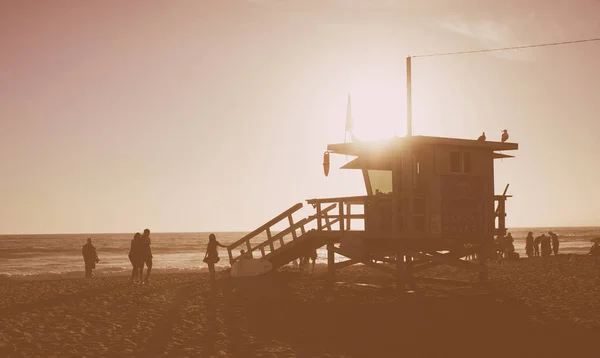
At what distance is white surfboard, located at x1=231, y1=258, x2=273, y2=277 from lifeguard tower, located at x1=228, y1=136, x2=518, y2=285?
3.61 meters

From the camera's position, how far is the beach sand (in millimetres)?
10977

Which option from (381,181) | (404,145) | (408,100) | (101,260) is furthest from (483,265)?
(101,260)

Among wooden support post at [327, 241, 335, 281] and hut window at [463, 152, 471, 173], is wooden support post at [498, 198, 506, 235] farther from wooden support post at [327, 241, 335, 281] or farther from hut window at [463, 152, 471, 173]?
wooden support post at [327, 241, 335, 281]

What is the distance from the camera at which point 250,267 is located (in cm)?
2383

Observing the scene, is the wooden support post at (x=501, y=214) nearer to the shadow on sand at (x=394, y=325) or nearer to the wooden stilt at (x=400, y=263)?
the shadow on sand at (x=394, y=325)

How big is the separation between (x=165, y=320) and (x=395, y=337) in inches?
205

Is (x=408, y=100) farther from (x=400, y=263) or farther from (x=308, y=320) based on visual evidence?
(x=308, y=320)

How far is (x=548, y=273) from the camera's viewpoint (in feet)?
79.6

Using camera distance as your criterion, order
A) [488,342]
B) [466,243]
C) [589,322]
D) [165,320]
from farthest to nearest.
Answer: [466,243] → [165,320] → [589,322] → [488,342]

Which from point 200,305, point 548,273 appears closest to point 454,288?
point 548,273

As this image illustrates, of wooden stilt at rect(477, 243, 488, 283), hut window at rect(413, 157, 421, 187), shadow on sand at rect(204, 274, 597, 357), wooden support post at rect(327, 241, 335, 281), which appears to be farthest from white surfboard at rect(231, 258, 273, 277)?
wooden stilt at rect(477, 243, 488, 283)

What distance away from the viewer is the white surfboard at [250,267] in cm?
2353

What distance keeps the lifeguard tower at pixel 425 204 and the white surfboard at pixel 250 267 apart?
3612mm

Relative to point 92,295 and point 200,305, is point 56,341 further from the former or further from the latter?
point 92,295
